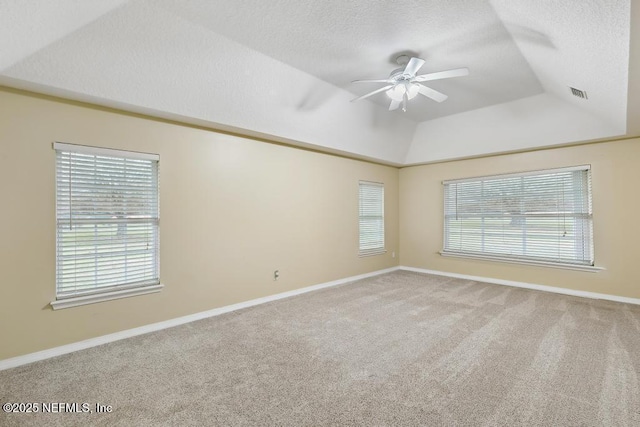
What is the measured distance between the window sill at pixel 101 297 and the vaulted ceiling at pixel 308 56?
72.5 inches

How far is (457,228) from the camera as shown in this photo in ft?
18.4

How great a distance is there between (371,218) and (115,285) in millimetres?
4266

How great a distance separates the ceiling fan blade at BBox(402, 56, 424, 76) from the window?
2.86 meters

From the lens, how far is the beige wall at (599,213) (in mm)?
3965

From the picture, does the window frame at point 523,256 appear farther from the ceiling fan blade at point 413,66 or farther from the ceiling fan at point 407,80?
the ceiling fan blade at point 413,66

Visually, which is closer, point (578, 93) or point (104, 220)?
point (104, 220)

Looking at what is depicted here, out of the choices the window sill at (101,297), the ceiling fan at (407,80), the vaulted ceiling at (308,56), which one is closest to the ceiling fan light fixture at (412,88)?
the ceiling fan at (407,80)

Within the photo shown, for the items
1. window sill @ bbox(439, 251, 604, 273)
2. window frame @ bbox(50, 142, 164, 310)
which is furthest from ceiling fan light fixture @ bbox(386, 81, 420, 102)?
window sill @ bbox(439, 251, 604, 273)

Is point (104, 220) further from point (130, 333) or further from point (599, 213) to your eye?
point (599, 213)

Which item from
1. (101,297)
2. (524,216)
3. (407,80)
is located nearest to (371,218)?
(524,216)

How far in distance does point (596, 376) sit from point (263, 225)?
362cm

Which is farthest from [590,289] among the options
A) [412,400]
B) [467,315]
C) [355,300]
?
[412,400]

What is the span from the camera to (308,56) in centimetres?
305

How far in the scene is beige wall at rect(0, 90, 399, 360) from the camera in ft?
8.15
